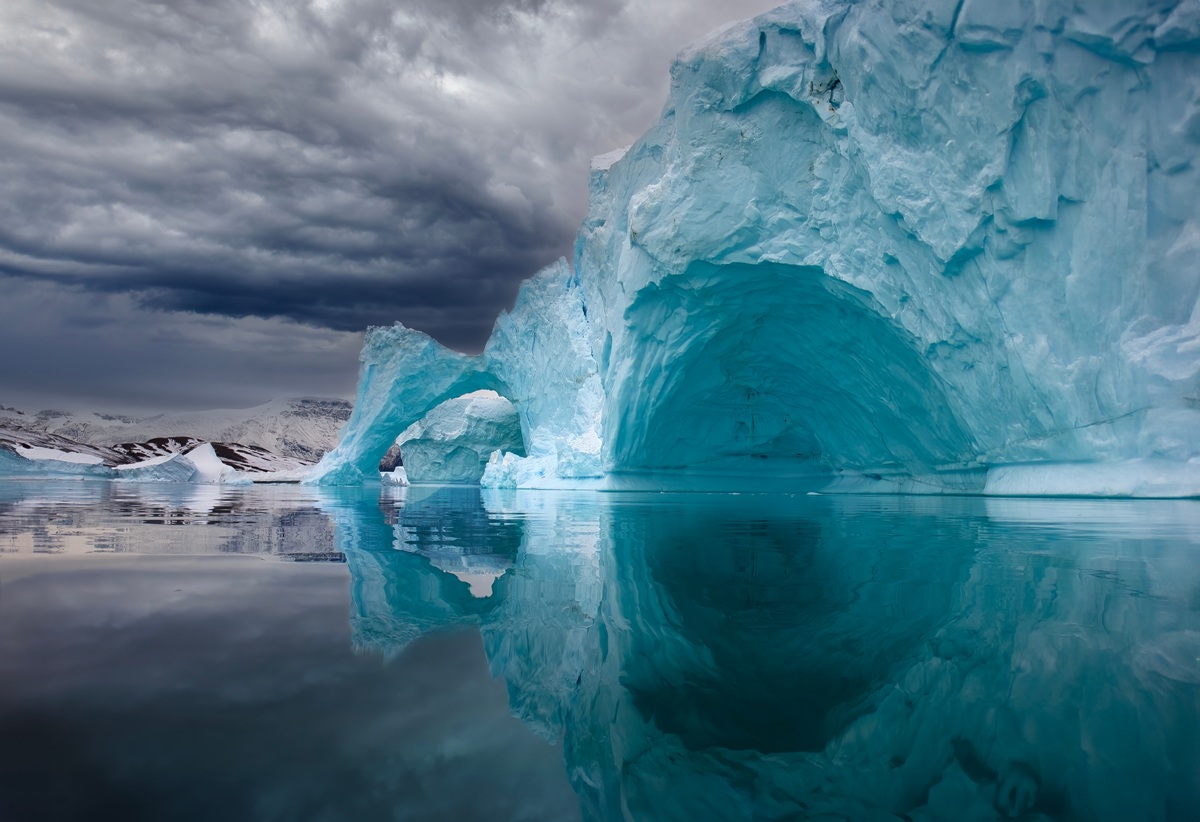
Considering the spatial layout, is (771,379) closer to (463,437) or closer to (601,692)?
(601,692)

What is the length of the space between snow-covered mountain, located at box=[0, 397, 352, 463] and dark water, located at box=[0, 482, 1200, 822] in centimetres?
11796

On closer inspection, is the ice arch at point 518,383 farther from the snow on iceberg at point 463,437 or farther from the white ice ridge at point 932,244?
the snow on iceberg at point 463,437

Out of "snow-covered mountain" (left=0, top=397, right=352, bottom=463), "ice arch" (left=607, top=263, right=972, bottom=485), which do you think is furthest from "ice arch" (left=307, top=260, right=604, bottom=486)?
"snow-covered mountain" (left=0, top=397, right=352, bottom=463)

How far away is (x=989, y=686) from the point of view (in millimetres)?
1968

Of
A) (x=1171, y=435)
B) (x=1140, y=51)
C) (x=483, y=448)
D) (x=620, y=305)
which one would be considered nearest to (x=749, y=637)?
(x=1171, y=435)

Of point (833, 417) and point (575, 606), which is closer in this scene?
point (575, 606)

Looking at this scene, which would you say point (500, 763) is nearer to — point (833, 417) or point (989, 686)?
point (989, 686)

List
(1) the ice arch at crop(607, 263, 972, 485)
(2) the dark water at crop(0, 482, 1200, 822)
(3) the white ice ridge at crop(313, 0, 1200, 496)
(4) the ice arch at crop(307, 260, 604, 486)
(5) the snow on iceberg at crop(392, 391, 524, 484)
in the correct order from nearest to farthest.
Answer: (2) the dark water at crop(0, 482, 1200, 822) → (3) the white ice ridge at crop(313, 0, 1200, 496) → (1) the ice arch at crop(607, 263, 972, 485) → (4) the ice arch at crop(307, 260, 604, 486) → (5) the snow on iceberg at crop(392, 391, 524, 484)

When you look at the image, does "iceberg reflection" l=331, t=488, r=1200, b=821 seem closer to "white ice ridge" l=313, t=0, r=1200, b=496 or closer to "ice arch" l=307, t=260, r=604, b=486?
"white ice ridge" l=313, t=0, r=1200, b=496

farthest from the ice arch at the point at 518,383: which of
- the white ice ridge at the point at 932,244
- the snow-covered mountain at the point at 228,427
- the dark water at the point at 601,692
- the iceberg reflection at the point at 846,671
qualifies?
the snow-covered mountain at the point at 228,427

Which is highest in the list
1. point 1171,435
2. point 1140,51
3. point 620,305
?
point 1140,51

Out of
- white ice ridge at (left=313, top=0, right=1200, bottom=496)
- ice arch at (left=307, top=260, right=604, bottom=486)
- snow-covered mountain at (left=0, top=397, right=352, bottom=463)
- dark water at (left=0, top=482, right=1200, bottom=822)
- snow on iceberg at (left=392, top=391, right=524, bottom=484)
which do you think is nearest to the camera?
dark water at (left=0, top=482, right=1200, bottom=822)

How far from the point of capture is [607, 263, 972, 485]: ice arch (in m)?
12.1

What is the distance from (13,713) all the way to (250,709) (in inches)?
19.9
